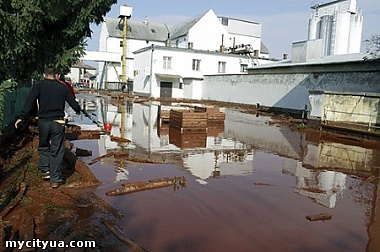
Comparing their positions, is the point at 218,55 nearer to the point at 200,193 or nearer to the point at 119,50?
the point at 119,50

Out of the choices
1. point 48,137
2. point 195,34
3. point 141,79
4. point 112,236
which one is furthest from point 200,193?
point 195,34

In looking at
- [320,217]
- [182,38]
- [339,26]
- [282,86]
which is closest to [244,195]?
[320,217]

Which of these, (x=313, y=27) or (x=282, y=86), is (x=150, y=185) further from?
(x=313, y=27)

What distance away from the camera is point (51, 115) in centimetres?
516

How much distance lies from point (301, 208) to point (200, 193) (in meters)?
1.77

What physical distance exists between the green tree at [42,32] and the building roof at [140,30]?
43.4 m

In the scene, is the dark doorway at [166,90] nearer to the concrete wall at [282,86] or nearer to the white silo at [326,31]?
the concrete wall at [282,86]

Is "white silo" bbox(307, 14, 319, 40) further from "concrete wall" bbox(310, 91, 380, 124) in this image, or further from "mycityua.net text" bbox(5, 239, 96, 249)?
"mycityua.net text" bbox(5, 239, 96, 249)

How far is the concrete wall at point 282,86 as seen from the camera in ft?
62.7

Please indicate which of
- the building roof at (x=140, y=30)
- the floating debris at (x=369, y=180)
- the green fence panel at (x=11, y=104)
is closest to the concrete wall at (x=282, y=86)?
the floating debris at (x=369, y=180)

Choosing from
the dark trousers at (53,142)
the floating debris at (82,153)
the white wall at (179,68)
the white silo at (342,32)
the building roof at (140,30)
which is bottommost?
the floating debris at (82,153)

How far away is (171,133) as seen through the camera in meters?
12.8

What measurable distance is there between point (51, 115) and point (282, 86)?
23726 mm

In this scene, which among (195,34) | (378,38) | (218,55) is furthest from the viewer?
(195,34)
